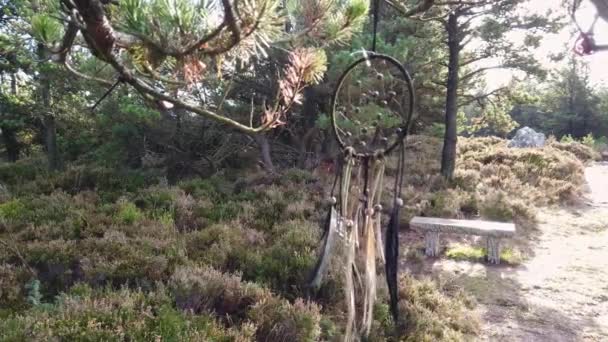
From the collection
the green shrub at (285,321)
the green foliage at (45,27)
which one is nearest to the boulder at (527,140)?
the green shrub at (285,321)

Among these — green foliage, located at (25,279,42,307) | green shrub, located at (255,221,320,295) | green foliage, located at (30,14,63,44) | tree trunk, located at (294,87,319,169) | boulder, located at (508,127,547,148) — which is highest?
boulder, located at (508,127,547,148)

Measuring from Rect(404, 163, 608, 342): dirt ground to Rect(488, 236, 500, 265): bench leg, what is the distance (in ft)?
0.52

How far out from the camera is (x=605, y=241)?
7.47 metres

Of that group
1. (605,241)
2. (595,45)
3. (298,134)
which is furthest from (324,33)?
(298,134)

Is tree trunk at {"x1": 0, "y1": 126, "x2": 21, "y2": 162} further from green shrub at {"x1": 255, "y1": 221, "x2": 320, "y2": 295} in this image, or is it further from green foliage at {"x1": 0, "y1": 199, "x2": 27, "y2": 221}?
green shrub at {"x1": 255, "y1": 221, "x2": 320, "y2": 295}

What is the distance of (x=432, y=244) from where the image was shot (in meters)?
6.59

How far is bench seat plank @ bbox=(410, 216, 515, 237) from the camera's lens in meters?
6.19

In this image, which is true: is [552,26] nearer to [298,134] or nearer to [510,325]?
[298,134]

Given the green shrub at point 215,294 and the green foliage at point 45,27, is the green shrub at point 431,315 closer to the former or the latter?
the green shrub at point 215,294

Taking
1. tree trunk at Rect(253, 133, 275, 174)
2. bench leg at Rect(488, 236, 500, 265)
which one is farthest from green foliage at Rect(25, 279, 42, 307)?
tree trunk at Rect(253, 133, 275, 174)

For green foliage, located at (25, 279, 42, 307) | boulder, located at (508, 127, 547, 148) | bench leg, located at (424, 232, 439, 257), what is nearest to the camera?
green foliage, located at (25, 279, 42, 307)

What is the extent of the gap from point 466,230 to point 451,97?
15.4ft

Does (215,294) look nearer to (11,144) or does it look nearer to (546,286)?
(546,286)

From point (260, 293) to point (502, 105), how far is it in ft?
34.3
